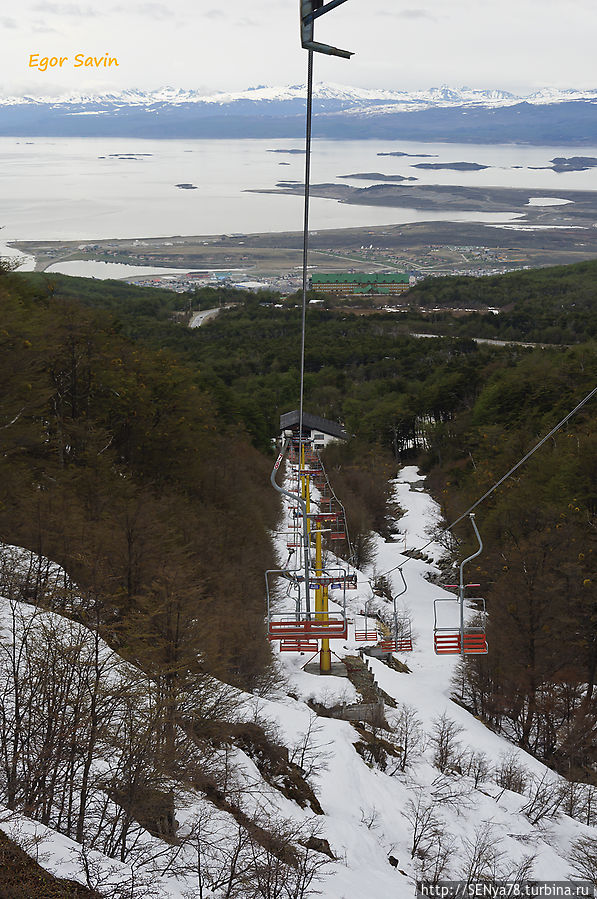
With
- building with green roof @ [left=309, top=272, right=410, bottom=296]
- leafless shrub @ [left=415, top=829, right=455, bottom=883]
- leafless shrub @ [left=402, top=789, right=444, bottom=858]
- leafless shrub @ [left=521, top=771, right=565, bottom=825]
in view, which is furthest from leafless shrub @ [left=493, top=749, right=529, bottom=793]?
building with green roof @ [left=309, top=272, right=410, bottom=296]

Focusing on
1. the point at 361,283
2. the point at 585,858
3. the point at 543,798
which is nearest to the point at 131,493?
the point at 543,798

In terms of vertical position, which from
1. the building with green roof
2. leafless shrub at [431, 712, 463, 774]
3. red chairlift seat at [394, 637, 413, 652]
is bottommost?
leafless shrub at [431, 712, 463, 774]

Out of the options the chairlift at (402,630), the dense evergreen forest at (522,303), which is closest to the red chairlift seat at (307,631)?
the chairlift at (402,630)

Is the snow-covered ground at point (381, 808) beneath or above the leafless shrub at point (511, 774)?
above

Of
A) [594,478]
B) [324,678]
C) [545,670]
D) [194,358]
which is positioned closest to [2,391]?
[324,678]

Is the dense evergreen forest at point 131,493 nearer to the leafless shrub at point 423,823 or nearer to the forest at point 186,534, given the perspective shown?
the forest at point 186,534

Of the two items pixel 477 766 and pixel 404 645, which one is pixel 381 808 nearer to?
pixel 404 645

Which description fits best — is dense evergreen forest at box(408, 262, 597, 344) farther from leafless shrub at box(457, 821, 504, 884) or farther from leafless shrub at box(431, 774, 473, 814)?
leafless shrub at box(457, 821, 504, 884)

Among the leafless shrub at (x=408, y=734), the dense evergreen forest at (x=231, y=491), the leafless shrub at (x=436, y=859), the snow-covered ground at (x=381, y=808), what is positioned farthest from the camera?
the dense evergreen forest at (x=231, y=491)
